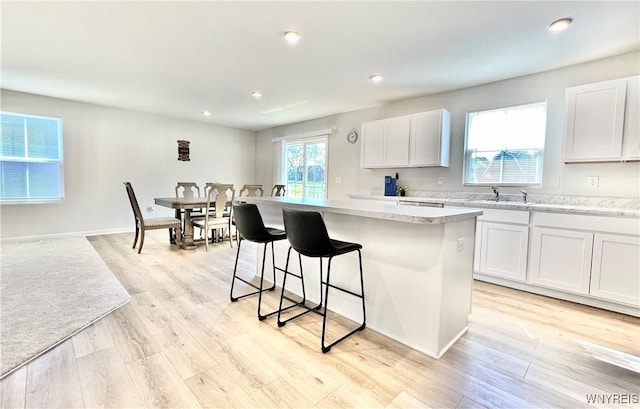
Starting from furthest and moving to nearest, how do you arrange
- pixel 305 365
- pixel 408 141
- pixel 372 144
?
pixel 372 144 → pixel 408 141 → pixel 305 365

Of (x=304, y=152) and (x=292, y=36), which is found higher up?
(x=292, y=36)

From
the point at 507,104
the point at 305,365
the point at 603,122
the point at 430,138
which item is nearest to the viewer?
the point at 305,365

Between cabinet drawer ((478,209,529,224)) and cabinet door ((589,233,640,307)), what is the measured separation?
0.56 metres

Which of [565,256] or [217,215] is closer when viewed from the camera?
[565,256]

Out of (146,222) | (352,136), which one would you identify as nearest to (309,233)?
(146,222)

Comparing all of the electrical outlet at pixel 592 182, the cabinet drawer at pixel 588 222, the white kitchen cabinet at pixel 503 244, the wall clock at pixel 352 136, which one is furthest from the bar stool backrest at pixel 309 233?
the wall clock at pixel 352 136

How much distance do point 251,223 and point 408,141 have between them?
2.87m

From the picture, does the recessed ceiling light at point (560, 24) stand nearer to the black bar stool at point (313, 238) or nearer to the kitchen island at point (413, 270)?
the kitchen island at point (413, 270)

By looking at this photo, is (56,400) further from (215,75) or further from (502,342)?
(215,75)

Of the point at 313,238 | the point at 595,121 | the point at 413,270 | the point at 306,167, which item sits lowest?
the point at 413,270

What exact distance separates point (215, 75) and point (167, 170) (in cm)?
342

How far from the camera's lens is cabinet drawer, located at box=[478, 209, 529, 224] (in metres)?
3.00

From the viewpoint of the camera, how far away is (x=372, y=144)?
4738 millimetres

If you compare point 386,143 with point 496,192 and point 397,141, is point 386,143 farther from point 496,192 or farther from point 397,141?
point 496,192
